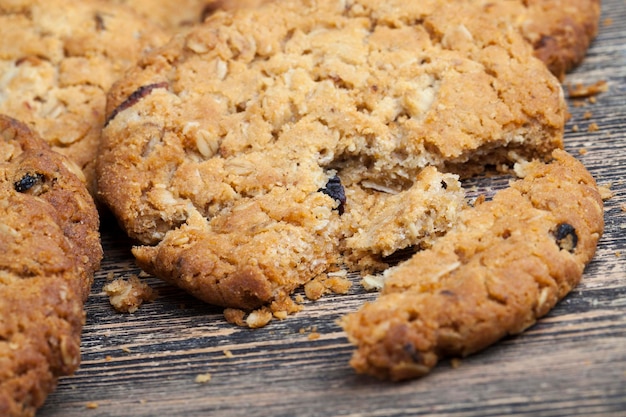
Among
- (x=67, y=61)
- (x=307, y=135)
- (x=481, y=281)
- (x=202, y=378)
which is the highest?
(x=67, y=61)

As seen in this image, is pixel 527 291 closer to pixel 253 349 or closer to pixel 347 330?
pixel 347 330

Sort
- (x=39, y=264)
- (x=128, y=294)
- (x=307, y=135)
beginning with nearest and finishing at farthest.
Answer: (x=39, y=264)
(x=128, y=294)
(x=307, y=135)

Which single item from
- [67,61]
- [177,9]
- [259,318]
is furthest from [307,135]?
[177,9]

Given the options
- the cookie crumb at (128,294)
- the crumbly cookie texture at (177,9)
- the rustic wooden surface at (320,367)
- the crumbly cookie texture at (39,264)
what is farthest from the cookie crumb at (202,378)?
the crumbly cookie texture at (177,9)

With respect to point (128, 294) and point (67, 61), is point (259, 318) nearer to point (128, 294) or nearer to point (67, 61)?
point (128, 294)

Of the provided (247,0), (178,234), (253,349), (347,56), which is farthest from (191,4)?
(253,349)

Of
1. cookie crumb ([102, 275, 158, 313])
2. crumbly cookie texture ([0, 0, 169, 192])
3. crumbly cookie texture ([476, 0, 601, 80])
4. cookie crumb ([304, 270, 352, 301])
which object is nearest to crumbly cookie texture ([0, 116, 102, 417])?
cookie crumb ([102, 275, 158, 313])
